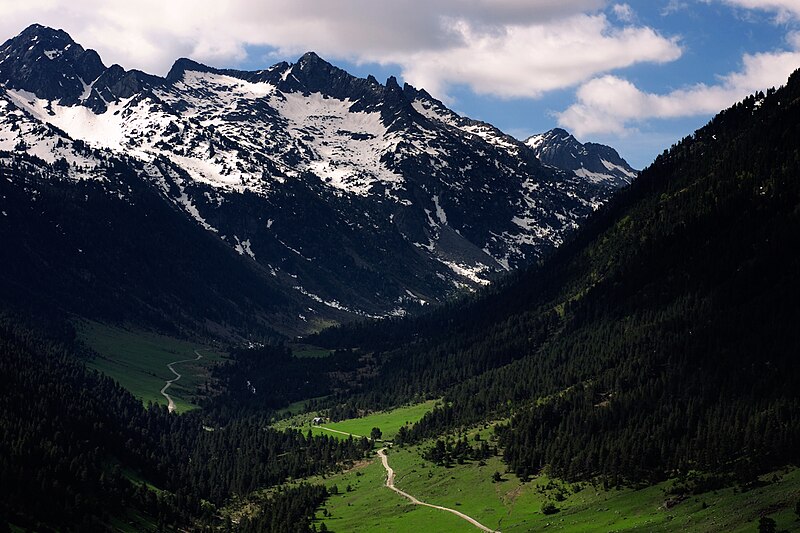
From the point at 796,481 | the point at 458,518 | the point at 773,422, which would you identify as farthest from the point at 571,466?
the point at 796,481

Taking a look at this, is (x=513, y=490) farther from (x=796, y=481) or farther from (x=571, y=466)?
(x=796, y=481)

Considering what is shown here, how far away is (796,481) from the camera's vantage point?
144875mm

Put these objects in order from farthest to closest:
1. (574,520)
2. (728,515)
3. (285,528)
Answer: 1. (285,528)
2. (574,520)
3. (728,515)

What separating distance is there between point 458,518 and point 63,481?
80.4 meters

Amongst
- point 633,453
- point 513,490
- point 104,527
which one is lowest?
point 104,527

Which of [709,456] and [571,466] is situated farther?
[571,466]

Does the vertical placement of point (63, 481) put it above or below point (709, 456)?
below

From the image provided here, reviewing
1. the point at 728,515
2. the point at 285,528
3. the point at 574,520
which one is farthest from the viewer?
the point at 285,528

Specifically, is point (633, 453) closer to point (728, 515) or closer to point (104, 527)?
point (728, 515)

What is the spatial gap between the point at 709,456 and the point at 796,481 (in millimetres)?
30397

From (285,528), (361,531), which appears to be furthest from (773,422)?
(285,528)

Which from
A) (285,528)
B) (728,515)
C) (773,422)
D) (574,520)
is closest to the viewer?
(728,515)

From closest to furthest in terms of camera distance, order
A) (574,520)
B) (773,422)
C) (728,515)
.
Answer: (728,515), (574,520), (773,422)

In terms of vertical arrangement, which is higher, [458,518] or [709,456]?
[709,456]
